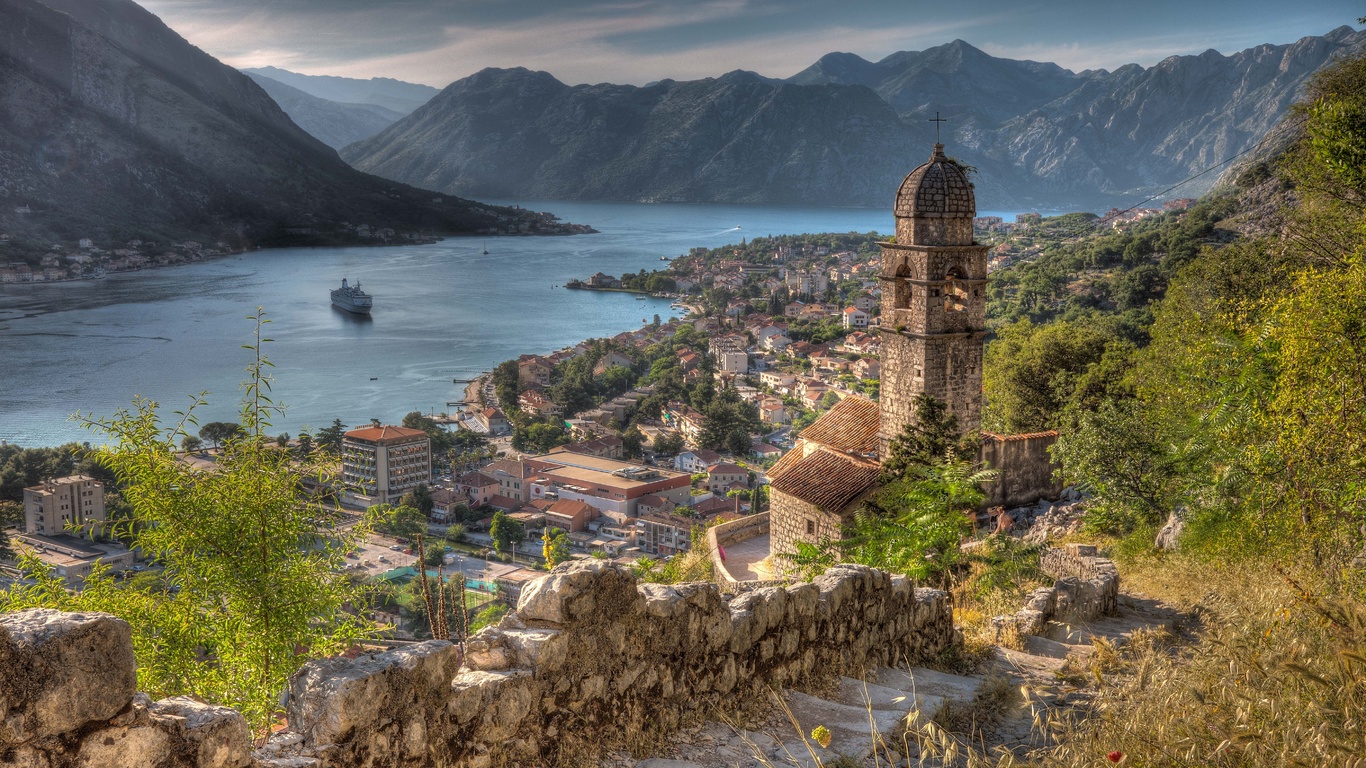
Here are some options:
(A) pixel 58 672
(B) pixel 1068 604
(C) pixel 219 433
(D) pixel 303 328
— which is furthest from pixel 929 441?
(D) pixel 303 328

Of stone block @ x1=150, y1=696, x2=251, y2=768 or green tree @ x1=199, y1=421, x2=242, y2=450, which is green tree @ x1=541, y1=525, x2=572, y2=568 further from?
stone block @ x1=150, y1=696, x2=251, y2=768

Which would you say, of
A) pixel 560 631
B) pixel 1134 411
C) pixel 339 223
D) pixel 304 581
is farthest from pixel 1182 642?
pixel 339 223

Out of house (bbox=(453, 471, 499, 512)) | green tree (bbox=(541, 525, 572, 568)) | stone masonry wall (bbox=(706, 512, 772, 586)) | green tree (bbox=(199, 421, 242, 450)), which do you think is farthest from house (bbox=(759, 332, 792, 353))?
stone masonry wall (bbox=(706, 512, 772, 586))

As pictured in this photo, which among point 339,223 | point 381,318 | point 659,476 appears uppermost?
point 339,223

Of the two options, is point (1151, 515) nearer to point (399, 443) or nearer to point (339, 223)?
point (399, 443)

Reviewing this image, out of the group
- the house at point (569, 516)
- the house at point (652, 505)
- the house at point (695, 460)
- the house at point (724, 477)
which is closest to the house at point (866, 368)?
the house at point (695, 460)
